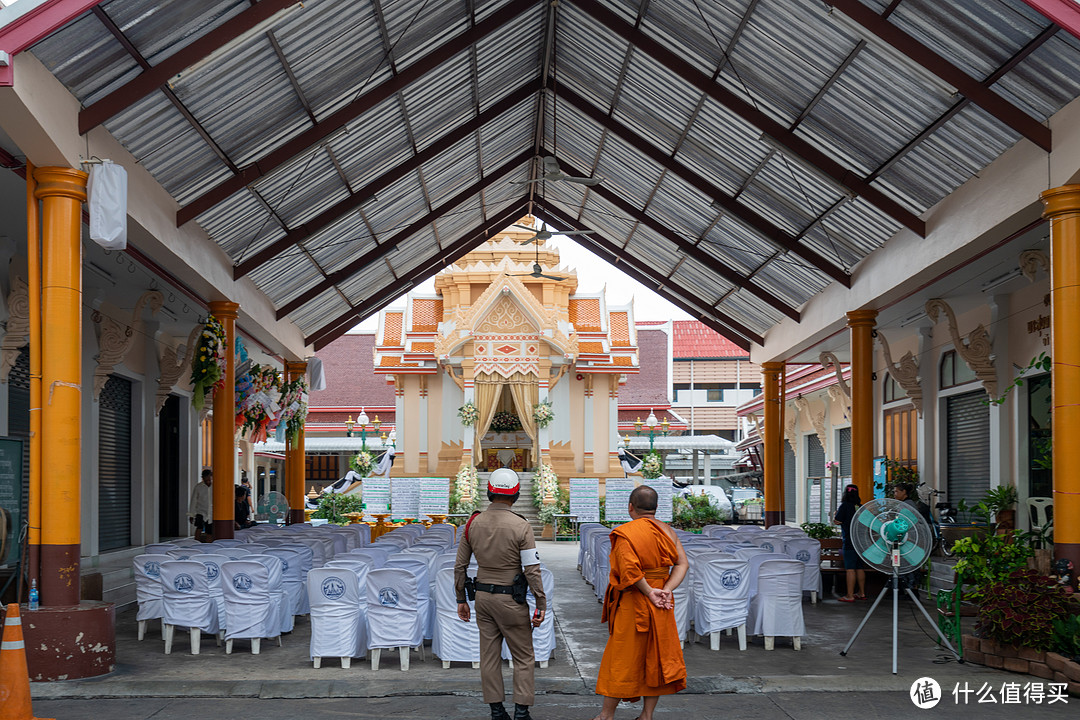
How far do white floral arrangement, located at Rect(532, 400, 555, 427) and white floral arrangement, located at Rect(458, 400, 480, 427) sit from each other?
1.53 meters

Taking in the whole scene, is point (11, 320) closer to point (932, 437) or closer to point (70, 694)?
point (70, 694)

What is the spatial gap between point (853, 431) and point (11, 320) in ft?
35.8

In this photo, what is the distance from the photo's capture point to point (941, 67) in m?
8.83

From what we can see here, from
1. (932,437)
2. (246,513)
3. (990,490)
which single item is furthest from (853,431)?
(246,513)

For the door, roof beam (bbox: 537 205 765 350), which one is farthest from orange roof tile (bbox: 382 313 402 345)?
the door

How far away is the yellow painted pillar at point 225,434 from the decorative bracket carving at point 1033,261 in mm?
9965

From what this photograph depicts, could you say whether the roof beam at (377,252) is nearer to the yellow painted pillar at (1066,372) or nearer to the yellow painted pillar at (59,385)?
the yellow painted pillar at (59,385)

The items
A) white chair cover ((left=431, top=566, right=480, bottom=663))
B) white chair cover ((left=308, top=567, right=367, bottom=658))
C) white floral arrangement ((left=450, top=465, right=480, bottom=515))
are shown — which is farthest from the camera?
white floral arrangement ((left=450, top=465, right=480, bottom=515))

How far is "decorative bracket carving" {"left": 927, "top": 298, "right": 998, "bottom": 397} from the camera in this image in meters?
14.3

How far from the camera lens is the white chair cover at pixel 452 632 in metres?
7.80

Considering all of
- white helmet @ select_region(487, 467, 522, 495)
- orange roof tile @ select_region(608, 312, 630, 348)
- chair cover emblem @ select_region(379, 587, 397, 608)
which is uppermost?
orange roof tile @ select_region(608, 312, 630, 348)

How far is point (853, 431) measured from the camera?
14422 millimetres

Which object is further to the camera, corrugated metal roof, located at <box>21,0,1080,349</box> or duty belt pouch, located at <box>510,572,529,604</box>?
corrugated metal roof, located at <box>21,0,1080,349</box>

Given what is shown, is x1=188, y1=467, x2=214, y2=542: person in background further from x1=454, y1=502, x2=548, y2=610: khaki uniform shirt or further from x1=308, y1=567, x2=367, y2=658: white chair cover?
x1=454, y1=502, x2=548, y2=610: khaki uniform shirt
